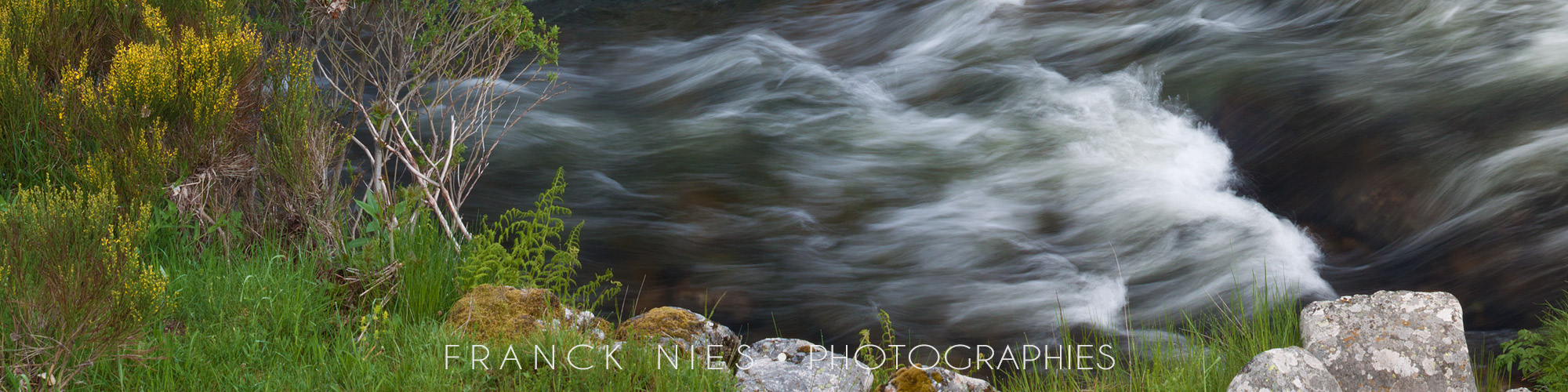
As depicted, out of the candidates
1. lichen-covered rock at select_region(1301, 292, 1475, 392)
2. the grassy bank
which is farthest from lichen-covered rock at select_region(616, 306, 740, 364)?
lichen-covered rock at select_region(1301, 292, 1475, 392)

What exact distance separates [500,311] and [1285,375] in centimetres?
249

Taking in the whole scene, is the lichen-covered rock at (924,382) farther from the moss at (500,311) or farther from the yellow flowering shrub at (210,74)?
the yellow flowering shrub at (210,74)

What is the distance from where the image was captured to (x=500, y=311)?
348cm

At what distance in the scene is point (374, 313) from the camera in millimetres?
3447

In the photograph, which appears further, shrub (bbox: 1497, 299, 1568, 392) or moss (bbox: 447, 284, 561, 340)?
moss (bbox: 447, 284, 561, 340)

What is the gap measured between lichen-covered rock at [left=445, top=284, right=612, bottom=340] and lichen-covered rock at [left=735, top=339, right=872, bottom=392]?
554mm

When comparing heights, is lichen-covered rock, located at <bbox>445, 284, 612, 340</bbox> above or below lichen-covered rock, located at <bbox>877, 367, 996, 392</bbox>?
above

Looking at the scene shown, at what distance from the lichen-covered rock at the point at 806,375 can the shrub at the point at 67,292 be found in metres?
1.77

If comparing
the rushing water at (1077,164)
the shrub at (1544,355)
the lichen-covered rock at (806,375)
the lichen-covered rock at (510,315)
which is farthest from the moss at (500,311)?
the shrub at (1544,355)

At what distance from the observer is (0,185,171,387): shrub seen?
8.86ft

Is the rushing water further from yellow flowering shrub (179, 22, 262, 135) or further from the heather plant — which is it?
yellow flowering shrub (179, 22, 262, 135)

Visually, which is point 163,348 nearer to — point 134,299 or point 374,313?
point 134,299

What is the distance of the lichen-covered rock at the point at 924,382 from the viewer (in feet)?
10.6

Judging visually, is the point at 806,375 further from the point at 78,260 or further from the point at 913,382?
the point at 78,260
